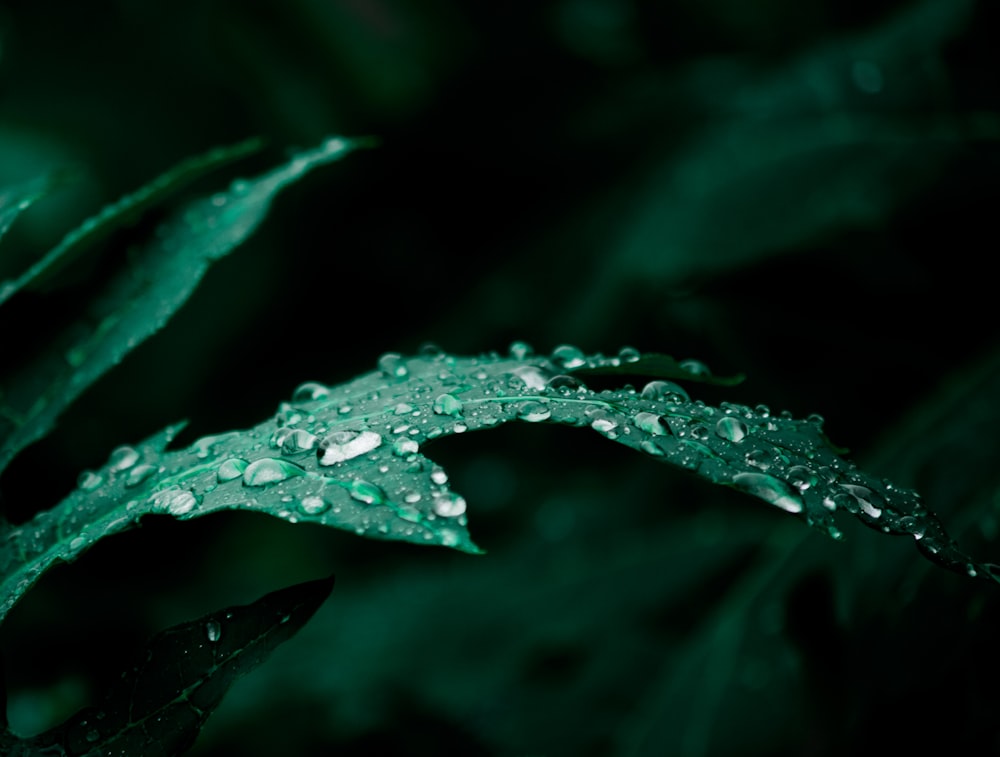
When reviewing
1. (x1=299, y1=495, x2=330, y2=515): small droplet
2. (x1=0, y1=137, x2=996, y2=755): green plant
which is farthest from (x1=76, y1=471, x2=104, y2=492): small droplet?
(x1=299, y1=495, x2=330, y2=515): small droplet

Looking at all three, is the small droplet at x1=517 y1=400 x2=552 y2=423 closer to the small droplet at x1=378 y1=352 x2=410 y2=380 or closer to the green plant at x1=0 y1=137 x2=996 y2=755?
the green plant at x1=0 y1=137 x2=996 y2=755

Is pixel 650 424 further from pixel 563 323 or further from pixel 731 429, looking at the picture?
pixel 563 323

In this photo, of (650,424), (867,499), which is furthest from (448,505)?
(867,499)

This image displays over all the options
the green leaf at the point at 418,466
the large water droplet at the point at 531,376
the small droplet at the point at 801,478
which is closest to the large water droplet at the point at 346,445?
the green leaf at the point at 418,466

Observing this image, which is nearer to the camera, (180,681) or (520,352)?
(180,681)

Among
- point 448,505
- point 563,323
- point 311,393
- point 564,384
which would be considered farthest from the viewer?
point 563,323
